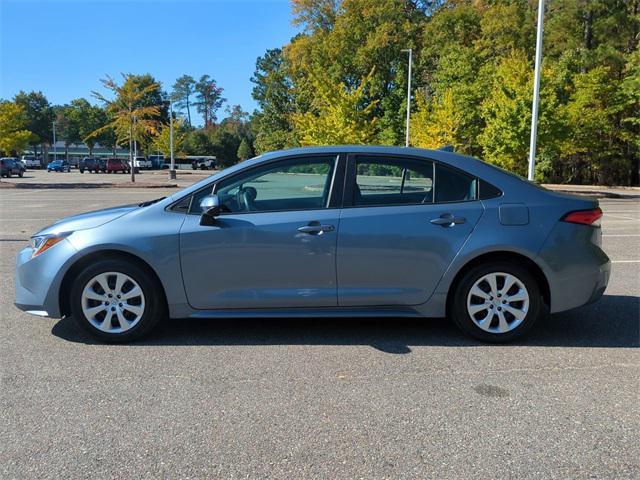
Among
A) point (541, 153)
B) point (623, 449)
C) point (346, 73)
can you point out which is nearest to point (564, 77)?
point (541, 153)

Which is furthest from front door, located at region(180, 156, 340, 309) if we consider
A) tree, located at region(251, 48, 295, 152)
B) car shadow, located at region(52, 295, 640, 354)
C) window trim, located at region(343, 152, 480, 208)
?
tree, located at region(251, 48, 295, 152)

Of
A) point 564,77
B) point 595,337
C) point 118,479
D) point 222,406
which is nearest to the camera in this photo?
point 118,479

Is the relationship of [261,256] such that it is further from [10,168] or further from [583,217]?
[10,168]

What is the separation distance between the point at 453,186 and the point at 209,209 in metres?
2.03

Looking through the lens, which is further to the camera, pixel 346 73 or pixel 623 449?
pixel 346 73

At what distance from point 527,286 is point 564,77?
99.1ft

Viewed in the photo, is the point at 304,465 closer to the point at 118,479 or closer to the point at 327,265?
the point at 118,479

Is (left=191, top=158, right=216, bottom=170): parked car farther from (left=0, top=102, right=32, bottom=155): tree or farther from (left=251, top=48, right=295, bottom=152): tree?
(left=0, top=102, right=32, bottom=155): tree

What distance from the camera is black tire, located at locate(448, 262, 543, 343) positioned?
446cm

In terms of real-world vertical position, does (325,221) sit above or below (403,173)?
below

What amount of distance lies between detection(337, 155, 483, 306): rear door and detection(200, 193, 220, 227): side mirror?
101 centimetres

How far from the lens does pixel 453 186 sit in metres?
4.59

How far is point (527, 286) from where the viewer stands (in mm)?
4469

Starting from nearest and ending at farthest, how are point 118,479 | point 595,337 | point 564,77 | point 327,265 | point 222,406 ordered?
1. point 118,479
2. point 222,406
3. point 327,265
4. point 595,337
5. point 564,77
